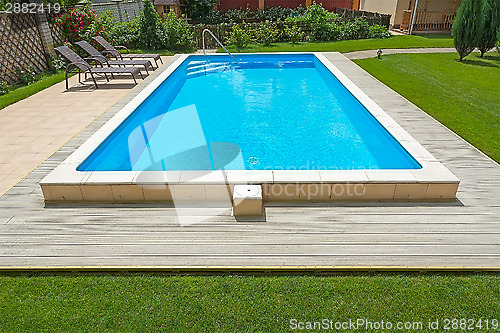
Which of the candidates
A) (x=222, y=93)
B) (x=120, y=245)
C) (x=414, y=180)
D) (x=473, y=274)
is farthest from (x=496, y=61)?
(x=120, y=245)

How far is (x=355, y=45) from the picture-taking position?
1483cm

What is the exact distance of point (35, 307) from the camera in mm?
2885

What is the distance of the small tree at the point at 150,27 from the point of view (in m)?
13.9

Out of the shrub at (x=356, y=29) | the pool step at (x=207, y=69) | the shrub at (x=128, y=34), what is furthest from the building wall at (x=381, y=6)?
the shrub at (x=128, y=34)

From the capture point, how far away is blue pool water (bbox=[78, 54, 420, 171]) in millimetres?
5855

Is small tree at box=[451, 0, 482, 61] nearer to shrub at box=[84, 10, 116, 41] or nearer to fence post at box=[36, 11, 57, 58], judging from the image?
shrub at box=[84, 10, 116, 41]

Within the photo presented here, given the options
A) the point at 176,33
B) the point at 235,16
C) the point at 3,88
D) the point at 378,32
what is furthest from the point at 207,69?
the point at 235,16

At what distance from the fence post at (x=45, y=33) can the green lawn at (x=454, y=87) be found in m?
10.5

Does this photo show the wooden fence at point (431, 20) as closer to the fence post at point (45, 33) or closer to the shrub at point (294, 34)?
the shrub at point (294, 34)

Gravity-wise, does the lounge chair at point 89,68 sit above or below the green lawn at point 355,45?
above

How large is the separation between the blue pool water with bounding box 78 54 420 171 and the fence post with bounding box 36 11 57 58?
170 inches

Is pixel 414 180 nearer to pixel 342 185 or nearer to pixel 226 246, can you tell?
pixel 342 185

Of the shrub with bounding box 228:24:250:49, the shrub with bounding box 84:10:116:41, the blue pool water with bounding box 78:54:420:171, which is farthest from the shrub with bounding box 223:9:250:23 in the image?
the blue pool water with bounding box 78:54:420:171

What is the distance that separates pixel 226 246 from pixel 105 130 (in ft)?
12.2
